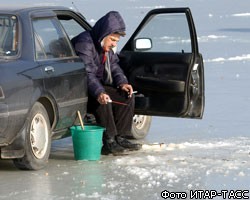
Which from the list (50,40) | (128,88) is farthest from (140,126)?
(50,40)

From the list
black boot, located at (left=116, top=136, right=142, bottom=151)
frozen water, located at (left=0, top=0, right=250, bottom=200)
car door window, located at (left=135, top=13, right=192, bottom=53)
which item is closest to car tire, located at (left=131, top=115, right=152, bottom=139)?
frozen water, located at (left=0, top=0, right=250, bottom=200)

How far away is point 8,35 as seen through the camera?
318 inches

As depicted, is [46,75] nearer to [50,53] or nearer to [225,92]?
[50,53]

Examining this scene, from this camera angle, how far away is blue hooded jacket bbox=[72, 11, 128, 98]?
8.84 metres

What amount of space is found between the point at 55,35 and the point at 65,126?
960mm

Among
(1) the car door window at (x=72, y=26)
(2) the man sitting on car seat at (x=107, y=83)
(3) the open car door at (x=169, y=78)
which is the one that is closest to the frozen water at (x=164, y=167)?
(2) the man sitting on car seat at (x=107, y=83)

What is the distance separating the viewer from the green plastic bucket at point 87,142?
8.43 m

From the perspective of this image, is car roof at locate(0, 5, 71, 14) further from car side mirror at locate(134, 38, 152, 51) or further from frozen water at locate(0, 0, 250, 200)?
frozen water at locate(0, 0, 250, 200)

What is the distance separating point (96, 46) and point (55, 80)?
1.03 m

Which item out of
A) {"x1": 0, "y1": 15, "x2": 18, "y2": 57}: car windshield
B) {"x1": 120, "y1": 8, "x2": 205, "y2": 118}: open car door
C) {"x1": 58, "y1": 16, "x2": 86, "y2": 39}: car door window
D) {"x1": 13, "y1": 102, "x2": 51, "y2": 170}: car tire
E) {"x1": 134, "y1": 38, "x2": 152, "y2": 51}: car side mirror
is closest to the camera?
{"x1": 13, "y1": 102, "x2": 51, "y2": 170}: car tire

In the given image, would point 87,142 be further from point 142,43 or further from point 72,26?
point 72,26

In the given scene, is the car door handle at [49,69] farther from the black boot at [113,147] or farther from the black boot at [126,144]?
the black boot at [126,144]

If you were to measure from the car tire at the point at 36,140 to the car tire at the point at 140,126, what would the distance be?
2.07m

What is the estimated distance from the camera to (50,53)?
8.44m
